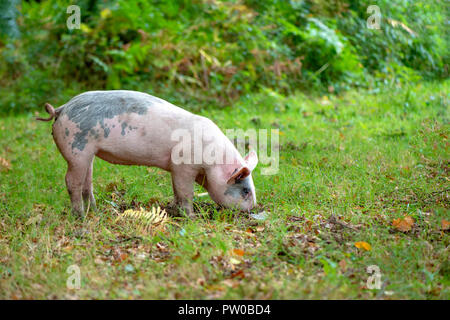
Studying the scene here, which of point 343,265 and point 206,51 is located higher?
point 206,51

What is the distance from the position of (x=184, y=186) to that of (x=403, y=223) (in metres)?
2.04

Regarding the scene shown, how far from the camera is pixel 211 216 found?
16.3 feet

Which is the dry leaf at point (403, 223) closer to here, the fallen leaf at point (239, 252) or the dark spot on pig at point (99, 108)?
the fallen leaf at point (239, 252)

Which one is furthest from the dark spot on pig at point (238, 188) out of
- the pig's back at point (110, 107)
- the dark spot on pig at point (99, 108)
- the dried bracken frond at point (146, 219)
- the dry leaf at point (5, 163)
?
the dry leaf at point (5, 163)

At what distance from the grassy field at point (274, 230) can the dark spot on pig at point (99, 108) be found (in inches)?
33.7

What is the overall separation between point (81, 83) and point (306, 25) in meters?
5.03

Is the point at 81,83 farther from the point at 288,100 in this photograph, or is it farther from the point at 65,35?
the point at 288,100

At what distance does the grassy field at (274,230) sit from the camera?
3.42 metres

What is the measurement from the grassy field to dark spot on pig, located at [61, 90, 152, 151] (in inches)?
33.7

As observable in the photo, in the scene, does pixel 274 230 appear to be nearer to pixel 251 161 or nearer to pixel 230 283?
pixel 251 161

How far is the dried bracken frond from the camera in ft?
14.6

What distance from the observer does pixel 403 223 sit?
167 inches

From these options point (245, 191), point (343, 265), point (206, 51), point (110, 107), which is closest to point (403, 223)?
point (343, 265)
